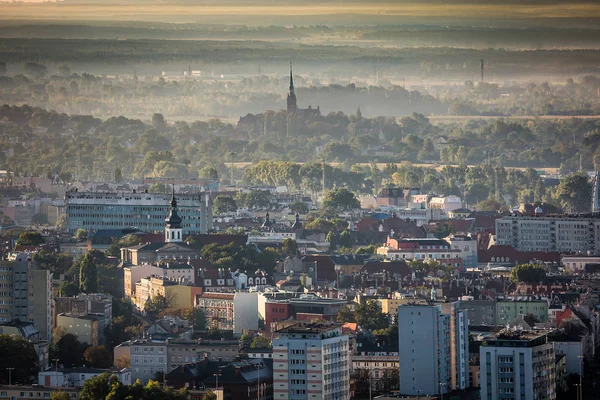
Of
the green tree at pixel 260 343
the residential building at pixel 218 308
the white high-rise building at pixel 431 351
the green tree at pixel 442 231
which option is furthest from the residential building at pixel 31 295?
A: the green tree at pixel 442 231

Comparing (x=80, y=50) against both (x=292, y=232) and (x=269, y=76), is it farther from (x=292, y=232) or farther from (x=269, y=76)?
(x=292, y=232)

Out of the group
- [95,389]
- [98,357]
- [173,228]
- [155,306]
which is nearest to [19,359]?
[98,357]

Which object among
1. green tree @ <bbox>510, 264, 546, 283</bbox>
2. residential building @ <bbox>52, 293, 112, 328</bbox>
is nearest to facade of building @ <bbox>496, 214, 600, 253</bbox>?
green tree @ <bbox>510, 264, 546, 283</bbox>

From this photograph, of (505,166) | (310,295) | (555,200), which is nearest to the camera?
(310,295)

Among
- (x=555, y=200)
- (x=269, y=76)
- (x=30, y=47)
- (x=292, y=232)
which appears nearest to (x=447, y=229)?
(x=292, y=232)

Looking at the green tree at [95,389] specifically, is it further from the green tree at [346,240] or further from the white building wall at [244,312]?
the green tree at [346,240]
